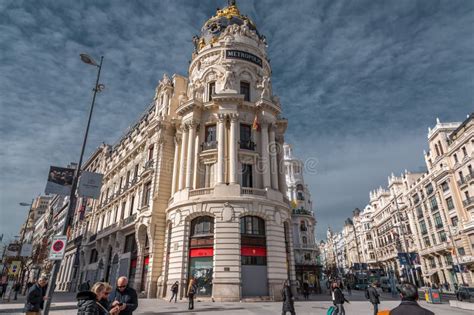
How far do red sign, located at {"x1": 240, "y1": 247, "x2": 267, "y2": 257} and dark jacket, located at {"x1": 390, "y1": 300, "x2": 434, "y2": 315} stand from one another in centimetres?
2053

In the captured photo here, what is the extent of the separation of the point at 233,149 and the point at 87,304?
22.7 meters

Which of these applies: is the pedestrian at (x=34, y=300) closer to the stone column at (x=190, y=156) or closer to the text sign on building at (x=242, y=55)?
the stone column at (x=190, y=156)

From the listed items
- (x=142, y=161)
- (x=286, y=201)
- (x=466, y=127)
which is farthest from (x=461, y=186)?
(x=142, y=161)

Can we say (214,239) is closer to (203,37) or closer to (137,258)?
(137,258)

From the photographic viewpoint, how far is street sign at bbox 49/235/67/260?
33.1ft

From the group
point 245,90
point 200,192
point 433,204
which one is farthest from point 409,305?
point 433,204

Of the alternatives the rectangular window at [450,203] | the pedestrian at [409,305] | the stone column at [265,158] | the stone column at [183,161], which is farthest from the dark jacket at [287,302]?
the rectangular window at [450,203]

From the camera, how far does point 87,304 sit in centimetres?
502

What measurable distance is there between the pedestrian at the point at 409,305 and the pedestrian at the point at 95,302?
474 centimetres

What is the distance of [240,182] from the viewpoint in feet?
88.1

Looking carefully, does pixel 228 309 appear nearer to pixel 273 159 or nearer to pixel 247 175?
pixel 247 175

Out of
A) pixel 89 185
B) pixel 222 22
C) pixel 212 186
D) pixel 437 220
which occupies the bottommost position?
pixel 89 185

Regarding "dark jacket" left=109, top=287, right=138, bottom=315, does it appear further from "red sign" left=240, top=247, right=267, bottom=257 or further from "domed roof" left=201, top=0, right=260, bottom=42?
"domed roof" left=201, top=0, right=260, bottom=42

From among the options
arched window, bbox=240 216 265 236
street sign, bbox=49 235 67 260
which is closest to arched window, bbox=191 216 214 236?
arched window, bbox=240 216 265 236
